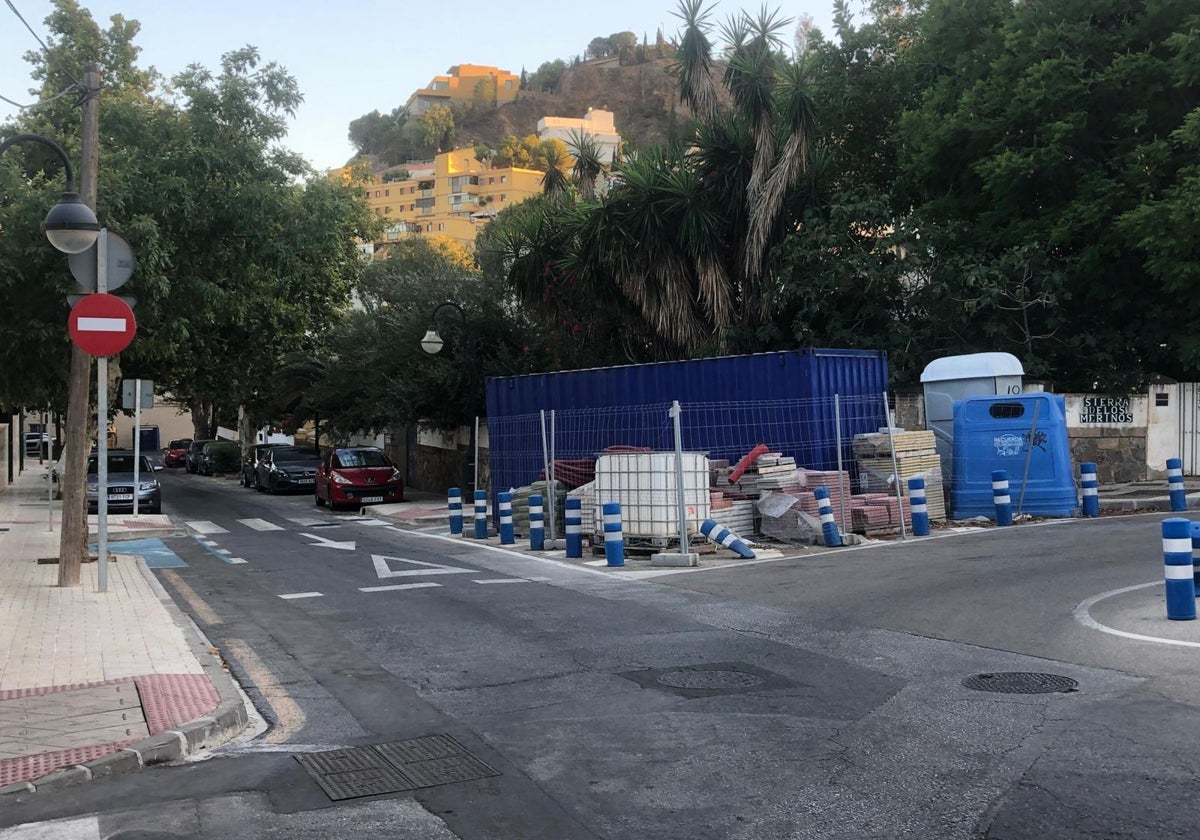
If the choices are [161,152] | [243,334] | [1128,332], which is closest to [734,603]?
[161,152]

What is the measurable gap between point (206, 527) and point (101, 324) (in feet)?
39.6

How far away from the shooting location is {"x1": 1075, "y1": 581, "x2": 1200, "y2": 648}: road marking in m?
8.16

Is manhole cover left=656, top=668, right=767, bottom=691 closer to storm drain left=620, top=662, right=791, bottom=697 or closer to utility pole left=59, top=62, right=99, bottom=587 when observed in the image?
storm drain left=620, top=662, right=791, bottom=697

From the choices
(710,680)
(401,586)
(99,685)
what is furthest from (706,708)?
(401,586)

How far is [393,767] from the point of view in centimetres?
574

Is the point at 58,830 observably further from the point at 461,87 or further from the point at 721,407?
the point at 461,87

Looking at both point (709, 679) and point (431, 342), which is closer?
point (709, 679)

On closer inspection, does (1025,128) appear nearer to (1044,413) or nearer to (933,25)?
(933,25)

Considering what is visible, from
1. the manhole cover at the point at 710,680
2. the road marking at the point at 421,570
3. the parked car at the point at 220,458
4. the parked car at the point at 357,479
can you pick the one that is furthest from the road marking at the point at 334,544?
the parked car at the point at 220,458

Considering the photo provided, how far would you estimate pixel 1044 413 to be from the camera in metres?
17.5

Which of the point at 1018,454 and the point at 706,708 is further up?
the point at 1018,454

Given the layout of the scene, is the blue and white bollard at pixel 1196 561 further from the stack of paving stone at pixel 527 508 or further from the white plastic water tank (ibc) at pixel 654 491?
the stack of paving stone at pixel 527 508

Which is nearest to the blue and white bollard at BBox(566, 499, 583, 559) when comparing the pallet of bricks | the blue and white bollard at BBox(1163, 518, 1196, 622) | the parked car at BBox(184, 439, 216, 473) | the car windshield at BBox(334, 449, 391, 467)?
the pallet of bricks

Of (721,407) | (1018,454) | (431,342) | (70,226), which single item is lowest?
(1018,454)
